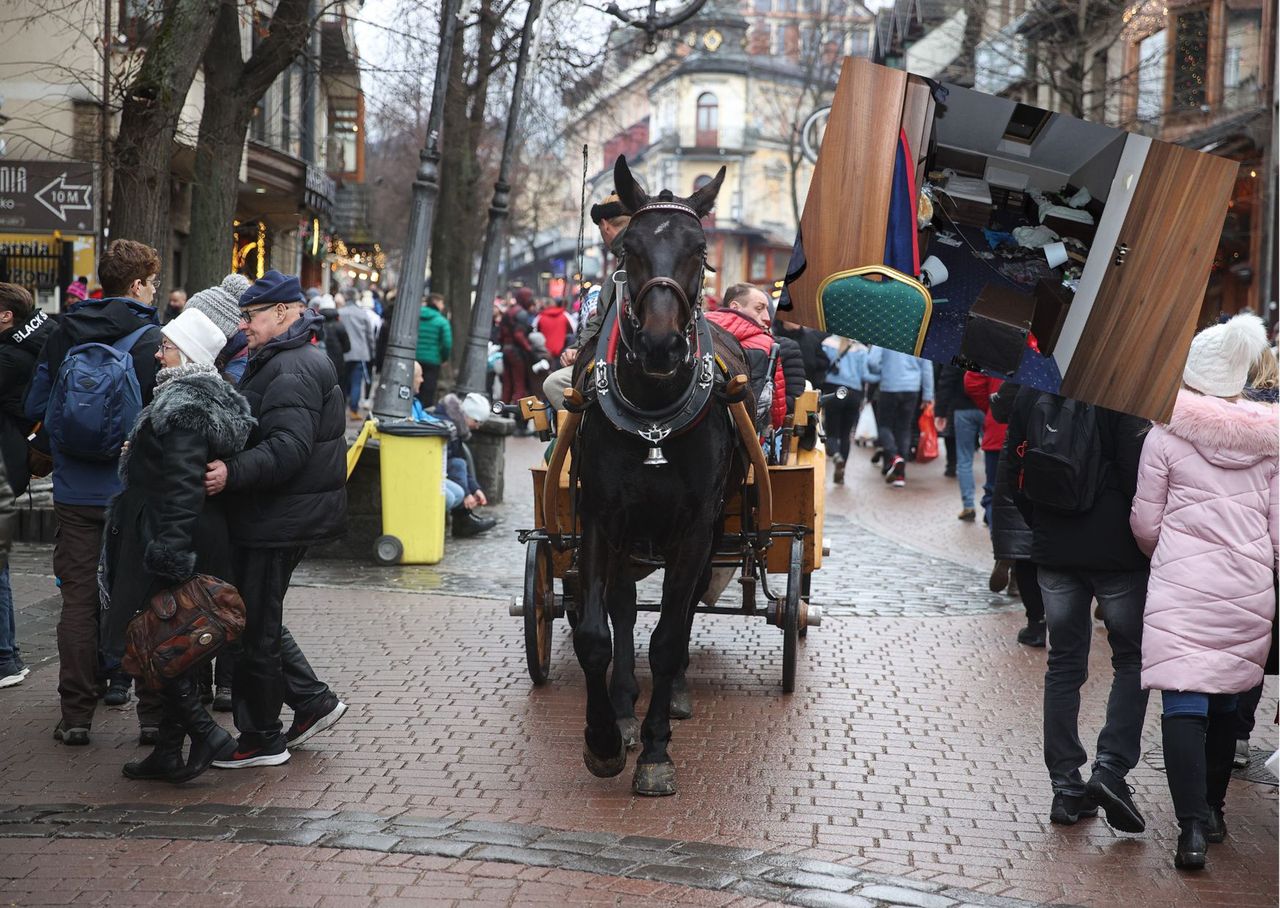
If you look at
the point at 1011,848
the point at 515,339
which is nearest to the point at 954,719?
the point at 1011,848

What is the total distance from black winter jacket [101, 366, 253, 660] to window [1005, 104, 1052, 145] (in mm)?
3079

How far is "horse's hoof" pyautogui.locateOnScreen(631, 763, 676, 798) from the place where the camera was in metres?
6.34

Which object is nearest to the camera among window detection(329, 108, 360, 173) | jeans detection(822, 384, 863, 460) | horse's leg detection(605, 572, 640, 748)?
horse's leg detection(605, 572, 640, 748)

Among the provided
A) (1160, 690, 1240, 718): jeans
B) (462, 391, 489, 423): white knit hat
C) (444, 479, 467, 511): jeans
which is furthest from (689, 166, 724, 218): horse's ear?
(462, 391, 489, 423): white knit hat

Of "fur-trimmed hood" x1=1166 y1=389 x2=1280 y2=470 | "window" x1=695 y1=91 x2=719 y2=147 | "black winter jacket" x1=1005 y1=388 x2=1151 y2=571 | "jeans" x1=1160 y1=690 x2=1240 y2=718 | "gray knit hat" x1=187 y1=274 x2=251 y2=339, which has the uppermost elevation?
"window" x1=695 y1=91 x2=719 y2=147

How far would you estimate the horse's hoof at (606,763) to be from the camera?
6.40 metres

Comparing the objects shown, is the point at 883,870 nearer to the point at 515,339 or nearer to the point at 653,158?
the point at 515,339

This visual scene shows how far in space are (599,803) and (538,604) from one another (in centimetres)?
182

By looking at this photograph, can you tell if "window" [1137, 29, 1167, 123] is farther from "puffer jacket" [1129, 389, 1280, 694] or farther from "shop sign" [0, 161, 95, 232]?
"puffer jacket" [1129, 389, 1280, 694]

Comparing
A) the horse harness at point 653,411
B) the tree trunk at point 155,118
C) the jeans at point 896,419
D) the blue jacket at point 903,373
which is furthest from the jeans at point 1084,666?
the jeans at point 896,419

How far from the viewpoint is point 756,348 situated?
8.10 meters

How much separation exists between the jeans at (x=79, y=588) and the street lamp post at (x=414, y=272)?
5.91 meters

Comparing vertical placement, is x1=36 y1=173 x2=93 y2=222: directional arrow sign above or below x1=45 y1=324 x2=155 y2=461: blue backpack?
above

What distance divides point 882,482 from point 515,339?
8143 millimetres
